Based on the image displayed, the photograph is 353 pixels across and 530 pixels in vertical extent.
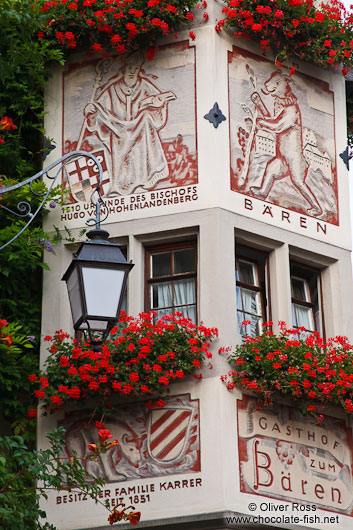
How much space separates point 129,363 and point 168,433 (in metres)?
0.97

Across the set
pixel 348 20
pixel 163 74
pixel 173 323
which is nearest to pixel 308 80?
pixel 348 20

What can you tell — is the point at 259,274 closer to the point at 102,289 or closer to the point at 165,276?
the point at 165,276

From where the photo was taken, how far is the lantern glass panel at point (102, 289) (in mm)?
11070

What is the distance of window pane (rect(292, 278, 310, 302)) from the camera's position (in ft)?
55.0

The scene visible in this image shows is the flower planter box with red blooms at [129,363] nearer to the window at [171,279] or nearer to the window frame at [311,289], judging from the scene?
the window at [171,279]

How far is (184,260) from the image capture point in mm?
16156

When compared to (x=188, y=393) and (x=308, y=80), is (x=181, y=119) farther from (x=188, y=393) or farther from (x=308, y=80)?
(x=188, y=393)

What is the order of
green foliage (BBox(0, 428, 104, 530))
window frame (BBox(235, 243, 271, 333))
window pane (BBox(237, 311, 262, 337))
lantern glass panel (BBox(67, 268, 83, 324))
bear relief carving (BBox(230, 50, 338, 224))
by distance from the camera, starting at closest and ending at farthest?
lantern glass panel (BBox(67, 268, 83, 324)) < green foliage (BBox(0, 428, 104, 530)) < window pane (BBox(237, 311, 262, 337)) < window frame (BBox(235, 243, 271, 333)) < bear relief carving (BBox(230, 50, 338, 224))

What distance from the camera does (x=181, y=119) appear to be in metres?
16.5

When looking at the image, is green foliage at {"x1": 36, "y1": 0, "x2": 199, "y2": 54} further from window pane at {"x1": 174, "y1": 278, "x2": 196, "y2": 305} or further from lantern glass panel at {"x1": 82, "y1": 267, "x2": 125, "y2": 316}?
lantern glass panel at {"x1": 82, "y1": 267, "x2": 125, "y2": 316}

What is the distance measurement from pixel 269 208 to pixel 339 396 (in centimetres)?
272

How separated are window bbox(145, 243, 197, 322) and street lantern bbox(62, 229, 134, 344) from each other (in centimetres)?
442

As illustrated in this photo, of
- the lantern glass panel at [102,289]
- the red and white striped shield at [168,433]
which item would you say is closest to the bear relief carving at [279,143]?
the red and white striped shield at [168,433]

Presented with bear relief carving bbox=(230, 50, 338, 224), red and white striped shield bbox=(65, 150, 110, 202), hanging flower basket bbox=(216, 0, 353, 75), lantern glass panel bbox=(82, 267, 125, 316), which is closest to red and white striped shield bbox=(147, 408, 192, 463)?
bear relief carving bbox=(230, 50, 338, 224)
